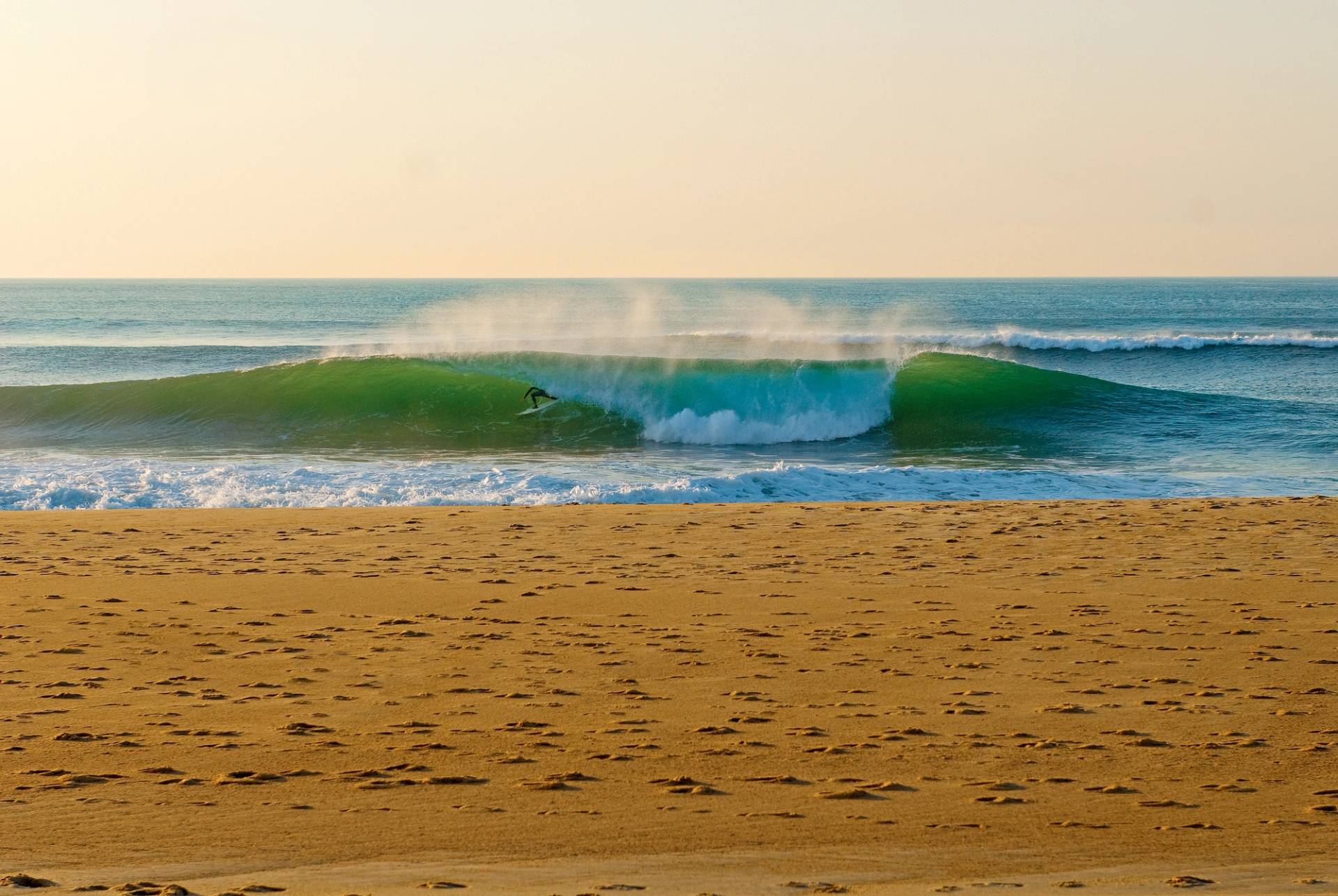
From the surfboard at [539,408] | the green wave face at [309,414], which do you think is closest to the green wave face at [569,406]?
the green wave face at [309,414]

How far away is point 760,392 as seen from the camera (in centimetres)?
2177

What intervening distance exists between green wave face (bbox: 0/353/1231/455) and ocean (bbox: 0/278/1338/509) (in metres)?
0.06

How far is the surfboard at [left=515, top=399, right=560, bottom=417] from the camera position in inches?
829

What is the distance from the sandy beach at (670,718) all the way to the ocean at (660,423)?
4.20 metres

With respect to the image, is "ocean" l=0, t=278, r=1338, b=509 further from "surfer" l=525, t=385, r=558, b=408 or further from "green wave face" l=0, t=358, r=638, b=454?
"surfer" l=525, t=385, r=558, b=408

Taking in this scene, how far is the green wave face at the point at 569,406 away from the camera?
770 inches

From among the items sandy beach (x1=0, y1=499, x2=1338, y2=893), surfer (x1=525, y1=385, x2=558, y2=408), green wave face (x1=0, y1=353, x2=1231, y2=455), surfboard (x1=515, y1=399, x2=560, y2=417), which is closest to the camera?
sandy beach (x1=0, y1=499, x2=1338, y2=893)

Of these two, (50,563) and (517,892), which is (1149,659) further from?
(50,563)

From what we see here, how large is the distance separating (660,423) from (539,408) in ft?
7.16

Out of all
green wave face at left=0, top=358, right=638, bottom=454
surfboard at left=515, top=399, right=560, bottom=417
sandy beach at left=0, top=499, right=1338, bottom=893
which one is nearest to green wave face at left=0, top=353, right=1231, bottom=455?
green wave face at left=0, top=358, right=638, bottom=454

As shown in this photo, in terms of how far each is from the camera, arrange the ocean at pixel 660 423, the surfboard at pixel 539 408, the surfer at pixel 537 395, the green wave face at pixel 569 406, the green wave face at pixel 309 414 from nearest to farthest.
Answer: the ocean at pixel 660 423
the green wave face at pixel 309 414
the green wave face at pixel 569 406
the surfboard at pixel 539 408
the surfer at pixel 537 395

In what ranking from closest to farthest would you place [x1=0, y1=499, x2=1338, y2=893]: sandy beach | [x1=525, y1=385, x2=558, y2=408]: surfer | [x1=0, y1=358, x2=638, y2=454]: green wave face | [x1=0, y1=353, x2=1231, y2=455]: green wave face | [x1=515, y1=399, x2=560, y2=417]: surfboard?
[x1=0, y1=499, x2=1338, y2=893]: sandy beach
[x1=0, y1=358, x2=638, y2=454]: green wave face
[x1=0, y1=353, x2=1231, y2=455]: green wave face
[x1=515, y1=399, x2=560, y2=417]: surfboard
[x1=525, y1=385, x2=558, y2=408]: surfer

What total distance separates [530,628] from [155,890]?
3.34m

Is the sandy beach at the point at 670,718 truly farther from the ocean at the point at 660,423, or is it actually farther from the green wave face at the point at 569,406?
the green wave face at the point at 569,406
